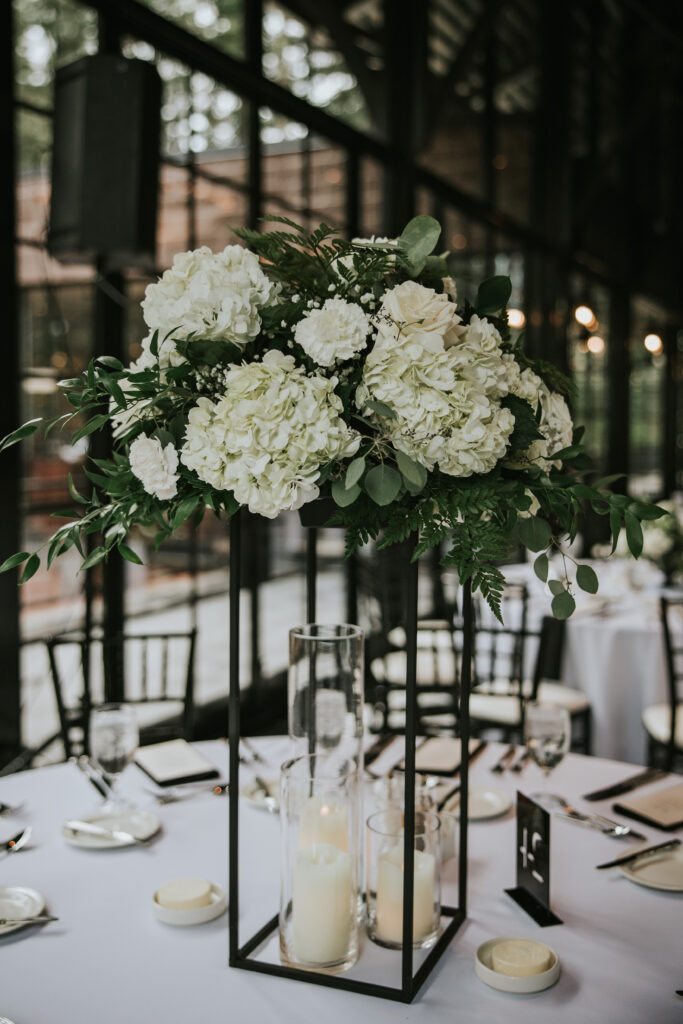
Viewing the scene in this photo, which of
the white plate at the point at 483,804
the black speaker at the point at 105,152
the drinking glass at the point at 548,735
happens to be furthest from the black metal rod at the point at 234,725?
the black speaker at the point at 105,152

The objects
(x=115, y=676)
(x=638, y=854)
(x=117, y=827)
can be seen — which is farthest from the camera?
(x=115, y=676)

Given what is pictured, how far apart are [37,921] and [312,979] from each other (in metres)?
0.41

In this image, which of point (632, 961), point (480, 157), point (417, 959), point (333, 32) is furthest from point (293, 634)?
point (480, 157)

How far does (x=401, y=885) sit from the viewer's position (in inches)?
48.3

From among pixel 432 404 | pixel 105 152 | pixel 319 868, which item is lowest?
pixel 319 868

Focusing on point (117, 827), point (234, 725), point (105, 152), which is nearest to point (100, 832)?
point (117, 827)

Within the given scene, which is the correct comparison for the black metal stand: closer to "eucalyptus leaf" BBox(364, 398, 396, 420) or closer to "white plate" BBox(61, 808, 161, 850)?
"eucalyptus leaf" BBox(364, 398, 396, 420)

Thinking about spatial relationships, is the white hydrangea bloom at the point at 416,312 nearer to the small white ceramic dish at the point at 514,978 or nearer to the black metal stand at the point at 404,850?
the black metal stand at the point at 404,850

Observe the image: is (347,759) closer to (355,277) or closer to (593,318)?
(355,277)

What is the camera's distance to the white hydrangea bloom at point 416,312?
1058 millimetres

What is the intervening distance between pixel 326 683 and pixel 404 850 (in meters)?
0.34

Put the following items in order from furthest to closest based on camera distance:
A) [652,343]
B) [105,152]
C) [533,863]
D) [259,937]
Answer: [652,343]
[105,152]
[533,863]
[259,937]

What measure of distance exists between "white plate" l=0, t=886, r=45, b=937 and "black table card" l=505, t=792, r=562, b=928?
2.32ft

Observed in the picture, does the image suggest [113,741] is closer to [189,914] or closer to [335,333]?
[189,914]
